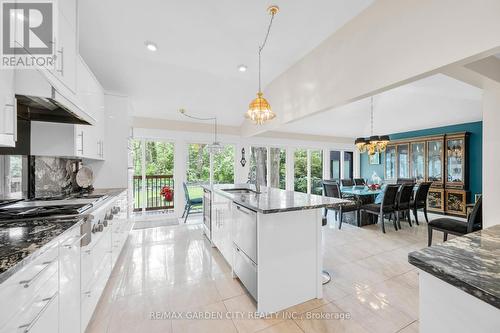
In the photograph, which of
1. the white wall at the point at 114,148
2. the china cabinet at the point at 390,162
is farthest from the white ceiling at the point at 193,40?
the china cabinet at the point at 390,162

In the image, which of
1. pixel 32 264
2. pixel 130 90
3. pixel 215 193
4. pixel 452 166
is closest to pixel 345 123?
pixel 452 166

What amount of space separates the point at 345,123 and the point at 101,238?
6395 millimetres

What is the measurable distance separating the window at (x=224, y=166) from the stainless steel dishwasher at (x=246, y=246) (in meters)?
3.32

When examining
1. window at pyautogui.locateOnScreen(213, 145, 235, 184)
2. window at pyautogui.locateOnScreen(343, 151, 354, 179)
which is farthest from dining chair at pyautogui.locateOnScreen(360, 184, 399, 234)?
window at pyautogui.locateOnScreen(343, 151, 354, 179)

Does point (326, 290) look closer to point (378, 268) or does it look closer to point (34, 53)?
point (378, 268)

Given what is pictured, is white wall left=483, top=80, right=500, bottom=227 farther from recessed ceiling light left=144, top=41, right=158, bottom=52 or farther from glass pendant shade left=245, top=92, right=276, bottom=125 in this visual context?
recessed ceiling light left=144, top=41, right=158, bottom=52

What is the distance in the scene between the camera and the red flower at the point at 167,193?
5125mm

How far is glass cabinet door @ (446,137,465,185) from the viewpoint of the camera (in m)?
4.85

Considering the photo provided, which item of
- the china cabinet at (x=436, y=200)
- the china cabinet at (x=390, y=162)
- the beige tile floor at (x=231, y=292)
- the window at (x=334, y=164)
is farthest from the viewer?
the window at (x=334, y=164)

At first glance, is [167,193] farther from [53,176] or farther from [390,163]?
[390,163]

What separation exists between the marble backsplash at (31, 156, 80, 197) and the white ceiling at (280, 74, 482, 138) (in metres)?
4.25

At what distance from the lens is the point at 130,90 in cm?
367

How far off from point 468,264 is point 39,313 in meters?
1.74

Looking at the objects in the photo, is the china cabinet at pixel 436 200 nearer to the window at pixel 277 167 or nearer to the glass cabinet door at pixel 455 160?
the glass cabinet door at pixel 455 160
